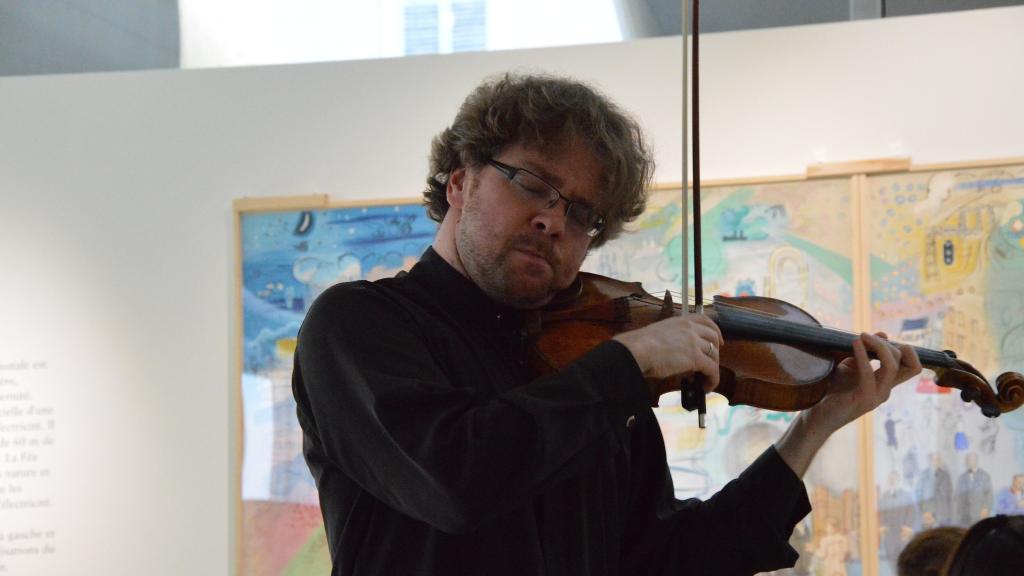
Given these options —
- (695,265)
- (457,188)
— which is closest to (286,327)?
(457,188)

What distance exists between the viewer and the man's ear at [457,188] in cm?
159

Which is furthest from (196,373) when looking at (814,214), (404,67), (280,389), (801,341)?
(801,341)

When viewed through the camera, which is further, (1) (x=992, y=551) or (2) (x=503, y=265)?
(2) (x=503, y=265)

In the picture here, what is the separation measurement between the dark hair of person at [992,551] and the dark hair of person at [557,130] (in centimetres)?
59

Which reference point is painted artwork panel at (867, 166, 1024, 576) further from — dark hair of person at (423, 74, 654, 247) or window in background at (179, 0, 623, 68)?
dark hair of person at (423, 74, 654, 247)

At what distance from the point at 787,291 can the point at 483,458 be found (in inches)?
78.0

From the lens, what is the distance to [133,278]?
3.36 metres

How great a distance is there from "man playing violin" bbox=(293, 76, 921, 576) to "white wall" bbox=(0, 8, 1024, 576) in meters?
1.46

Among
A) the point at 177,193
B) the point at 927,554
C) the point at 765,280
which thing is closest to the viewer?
the point at 927,554

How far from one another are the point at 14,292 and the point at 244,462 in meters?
0.87

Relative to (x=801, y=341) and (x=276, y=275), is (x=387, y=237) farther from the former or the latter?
(x=801, y=341)

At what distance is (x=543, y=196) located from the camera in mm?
1471

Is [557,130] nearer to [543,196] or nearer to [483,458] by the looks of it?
[543,196]

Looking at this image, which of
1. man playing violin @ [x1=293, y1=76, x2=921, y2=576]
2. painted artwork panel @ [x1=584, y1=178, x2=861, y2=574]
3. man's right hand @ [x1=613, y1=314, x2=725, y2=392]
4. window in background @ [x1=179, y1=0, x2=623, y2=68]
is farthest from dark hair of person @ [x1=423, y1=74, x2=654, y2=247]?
window in background @ [x1=179, y1=0, x2=623, y2=68]
